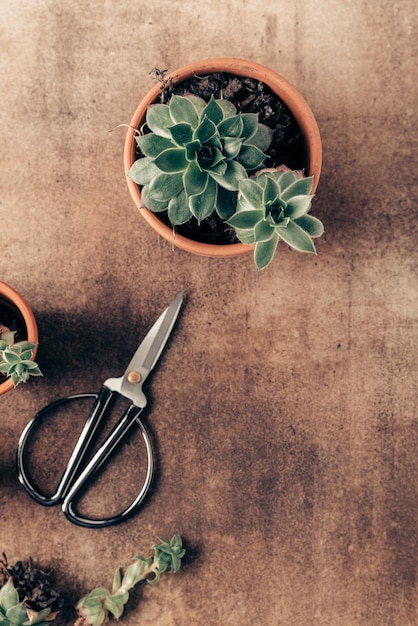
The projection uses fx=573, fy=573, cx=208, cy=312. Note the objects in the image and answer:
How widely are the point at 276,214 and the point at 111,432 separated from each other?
1.71 ft

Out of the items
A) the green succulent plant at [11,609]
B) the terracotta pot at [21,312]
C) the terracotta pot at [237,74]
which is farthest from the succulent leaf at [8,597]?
the terracotta pot at [237,74]

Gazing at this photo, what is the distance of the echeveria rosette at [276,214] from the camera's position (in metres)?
0.78

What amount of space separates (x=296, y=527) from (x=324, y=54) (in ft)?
2.97

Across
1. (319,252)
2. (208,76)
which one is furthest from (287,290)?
(208,76)

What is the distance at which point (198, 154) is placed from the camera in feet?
2.57

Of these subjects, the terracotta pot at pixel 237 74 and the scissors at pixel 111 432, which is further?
the scissors at pixel 111 432

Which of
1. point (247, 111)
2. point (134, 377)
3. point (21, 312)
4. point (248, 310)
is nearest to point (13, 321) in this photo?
point (21, 312)

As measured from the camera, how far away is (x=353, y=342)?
1097 mm

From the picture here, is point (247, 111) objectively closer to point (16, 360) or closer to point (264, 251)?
point (264, 251)

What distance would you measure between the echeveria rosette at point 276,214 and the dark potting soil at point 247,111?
0.12 m

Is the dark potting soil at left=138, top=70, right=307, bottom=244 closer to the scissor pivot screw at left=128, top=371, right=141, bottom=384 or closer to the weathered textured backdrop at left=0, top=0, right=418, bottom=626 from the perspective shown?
the weathered textured backdrop at left=0, top=0, right=418, bottom=626

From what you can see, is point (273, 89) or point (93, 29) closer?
point (273, 89)

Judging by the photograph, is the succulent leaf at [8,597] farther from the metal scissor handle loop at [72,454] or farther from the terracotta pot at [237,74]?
the terracotta pot at [237,74]

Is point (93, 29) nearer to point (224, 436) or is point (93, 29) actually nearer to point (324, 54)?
point (324, 54)
